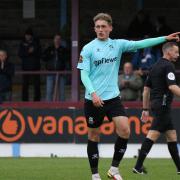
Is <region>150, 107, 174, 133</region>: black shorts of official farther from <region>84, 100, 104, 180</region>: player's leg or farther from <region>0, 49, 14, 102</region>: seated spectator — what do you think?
<region>0, 49, 14, 102</region>: seated spectator

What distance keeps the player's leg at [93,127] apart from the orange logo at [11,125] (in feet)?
25.6

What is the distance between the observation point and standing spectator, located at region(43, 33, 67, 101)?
19.2 metres

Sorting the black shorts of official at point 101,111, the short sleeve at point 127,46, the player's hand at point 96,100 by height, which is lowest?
the black shorts of official at point 101,111

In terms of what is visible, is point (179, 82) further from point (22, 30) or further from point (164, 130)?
point (164, 130)

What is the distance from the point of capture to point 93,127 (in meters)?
10.4

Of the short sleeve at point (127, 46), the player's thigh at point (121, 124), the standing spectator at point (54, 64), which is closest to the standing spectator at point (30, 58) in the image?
the standing spectator at point (54, 64)

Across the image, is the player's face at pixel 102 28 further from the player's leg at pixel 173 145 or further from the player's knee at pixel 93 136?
the player's leg at pixel 173 145

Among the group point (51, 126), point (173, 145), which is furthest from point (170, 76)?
point (51, 126)

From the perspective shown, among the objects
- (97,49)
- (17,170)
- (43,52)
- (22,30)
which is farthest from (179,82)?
(97,49)

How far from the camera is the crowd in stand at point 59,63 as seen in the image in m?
18.5

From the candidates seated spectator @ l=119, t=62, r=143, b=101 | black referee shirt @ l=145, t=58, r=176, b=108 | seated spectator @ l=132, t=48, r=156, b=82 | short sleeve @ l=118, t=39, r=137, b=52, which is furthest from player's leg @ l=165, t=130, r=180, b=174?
seated spectator @ l=132, t=48, r=156, b=82

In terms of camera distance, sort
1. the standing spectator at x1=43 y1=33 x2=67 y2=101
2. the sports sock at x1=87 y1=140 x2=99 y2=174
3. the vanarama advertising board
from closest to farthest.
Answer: the sports sock at x1=87 y1=140 x2=99 y2=174
the vanarama advertising board
the standing spectator at x1=43 y1=33 x2=67 y2=101

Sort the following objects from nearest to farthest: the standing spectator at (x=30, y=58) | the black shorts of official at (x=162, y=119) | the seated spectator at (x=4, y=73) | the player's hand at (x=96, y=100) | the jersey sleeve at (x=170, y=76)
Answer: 1. the player's hand at (x=96, y=100)
2. the jersey sleeve at (x=170, y=76)
3. the black shorts of official at (x=162, y=119)
4. the seated spectator at (x=4, y=73)
5. the standing spectator at (x=30, y=58)

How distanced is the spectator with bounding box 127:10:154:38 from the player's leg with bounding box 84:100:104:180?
9391 mm
